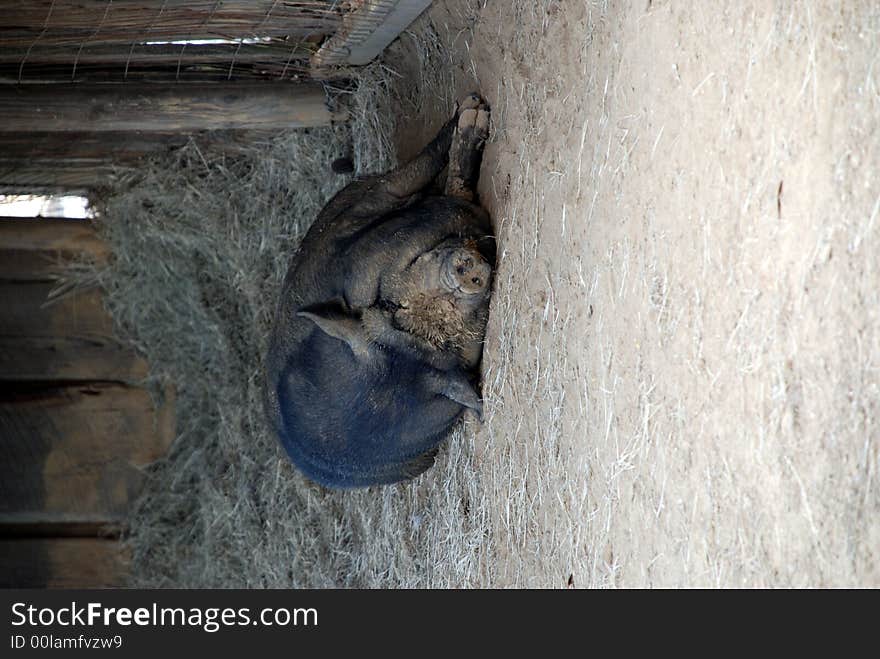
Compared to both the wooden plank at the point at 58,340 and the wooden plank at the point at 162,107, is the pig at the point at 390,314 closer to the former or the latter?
the wooden plank at the point at 162,107

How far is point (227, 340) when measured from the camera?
5281 mm

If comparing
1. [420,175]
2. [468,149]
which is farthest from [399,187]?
[468,149]

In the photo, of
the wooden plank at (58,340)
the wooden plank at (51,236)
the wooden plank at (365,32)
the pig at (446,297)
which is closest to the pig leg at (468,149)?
the pig at (446,297)

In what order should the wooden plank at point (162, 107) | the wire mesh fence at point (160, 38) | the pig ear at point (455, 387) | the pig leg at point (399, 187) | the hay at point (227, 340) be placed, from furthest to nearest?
the hay at point (227, 340) < the wooden plank at point (162, 107) < the wire mesh fence at point (160, 38) < the pig leg at point (399, 187) < the pig ear at point (455, 387)

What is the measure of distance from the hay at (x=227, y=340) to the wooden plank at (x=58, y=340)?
120 mm

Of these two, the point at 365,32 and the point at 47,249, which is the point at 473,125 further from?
the point at 47,249

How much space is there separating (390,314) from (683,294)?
1374 mm

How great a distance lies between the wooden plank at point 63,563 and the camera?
17.4ft

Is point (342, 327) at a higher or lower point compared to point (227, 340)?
lower

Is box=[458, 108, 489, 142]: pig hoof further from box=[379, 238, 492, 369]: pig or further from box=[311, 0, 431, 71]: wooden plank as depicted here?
box=[311, 0, 431, 71]: wooden plank

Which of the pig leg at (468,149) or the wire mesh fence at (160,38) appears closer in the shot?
the pig leg at (468,149)

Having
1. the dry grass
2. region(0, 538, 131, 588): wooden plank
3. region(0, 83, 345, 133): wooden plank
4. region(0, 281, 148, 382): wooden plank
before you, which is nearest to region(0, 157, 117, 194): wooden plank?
region(0, 83, 345, 133): wooden plank

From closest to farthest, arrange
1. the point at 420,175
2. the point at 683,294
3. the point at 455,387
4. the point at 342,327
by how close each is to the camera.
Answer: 1. the point at 683,294
2. the point at 342,327
3. the point at 455,387
4. the point at 420,175

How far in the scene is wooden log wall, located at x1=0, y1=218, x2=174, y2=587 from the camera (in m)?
5.26
